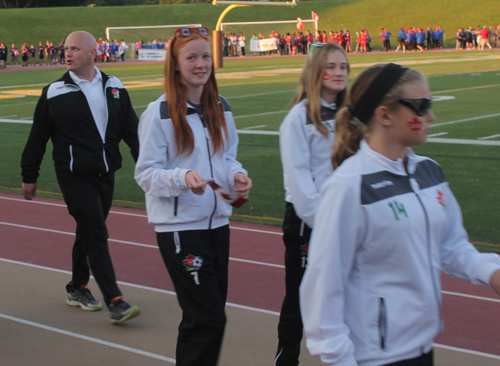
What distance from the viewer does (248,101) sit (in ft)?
69.7

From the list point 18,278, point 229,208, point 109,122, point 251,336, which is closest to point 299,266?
point 229,208

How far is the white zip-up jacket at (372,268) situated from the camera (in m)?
2.15

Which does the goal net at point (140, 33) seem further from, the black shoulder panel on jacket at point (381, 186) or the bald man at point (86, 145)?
the black shoulder panel on jacket at point (381, 186)

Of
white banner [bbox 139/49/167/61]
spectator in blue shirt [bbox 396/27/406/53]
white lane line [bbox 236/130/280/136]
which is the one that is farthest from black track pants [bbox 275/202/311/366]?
spectator in blue shirt [bbox 396/27/406/53]

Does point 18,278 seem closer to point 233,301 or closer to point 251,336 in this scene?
point 233,301

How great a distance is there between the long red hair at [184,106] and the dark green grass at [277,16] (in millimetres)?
61975

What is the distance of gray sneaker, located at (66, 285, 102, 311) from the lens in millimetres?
5230

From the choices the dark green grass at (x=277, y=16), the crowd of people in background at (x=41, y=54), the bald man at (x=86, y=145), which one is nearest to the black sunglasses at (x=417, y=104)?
the bald man at (x=86, y=145)

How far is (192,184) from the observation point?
321 centimetres

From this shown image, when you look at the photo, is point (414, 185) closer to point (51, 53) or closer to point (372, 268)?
point (372, 268)

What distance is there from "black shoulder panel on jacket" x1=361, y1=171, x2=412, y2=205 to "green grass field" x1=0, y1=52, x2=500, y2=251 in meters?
1.79

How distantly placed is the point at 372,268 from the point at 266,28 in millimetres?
64532

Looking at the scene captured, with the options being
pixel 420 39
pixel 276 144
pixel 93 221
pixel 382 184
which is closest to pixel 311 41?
pixel 420 39

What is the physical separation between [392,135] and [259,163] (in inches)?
369
